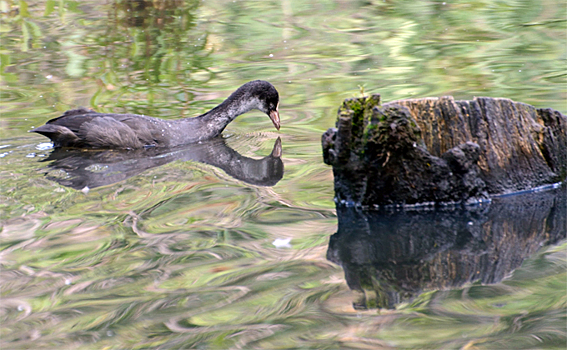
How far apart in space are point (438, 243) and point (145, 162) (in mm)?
3197

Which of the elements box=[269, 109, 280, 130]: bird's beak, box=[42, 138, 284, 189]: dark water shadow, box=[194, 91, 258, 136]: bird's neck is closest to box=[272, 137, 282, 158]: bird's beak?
box=[42, 138, 284, 189]: dark water shadow

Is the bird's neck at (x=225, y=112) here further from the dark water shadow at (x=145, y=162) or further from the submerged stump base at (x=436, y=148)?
the submerged stump base at (x=436, y=148)

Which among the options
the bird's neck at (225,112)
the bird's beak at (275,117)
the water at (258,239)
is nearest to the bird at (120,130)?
the bird's neck at (225,112)

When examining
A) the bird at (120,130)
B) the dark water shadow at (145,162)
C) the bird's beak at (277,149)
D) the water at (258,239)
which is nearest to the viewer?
the water at (258,239)

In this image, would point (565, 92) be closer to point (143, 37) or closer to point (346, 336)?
point (346, 336)

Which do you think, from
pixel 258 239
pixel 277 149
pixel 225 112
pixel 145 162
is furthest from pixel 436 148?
pixel 225 112

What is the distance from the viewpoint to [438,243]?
12.6ft

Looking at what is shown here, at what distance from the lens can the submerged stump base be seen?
4344 mm

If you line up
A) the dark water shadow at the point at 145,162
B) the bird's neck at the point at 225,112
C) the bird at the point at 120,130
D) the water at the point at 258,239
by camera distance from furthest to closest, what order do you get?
the bird's neck at the point at 225,112
the bird at the point at 120,130
the dark water shadow at the point at 145,162
the water at the point at 258,239

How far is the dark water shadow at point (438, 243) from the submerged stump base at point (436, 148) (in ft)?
0.46

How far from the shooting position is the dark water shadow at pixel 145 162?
18.0 feet

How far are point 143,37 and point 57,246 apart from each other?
860cm

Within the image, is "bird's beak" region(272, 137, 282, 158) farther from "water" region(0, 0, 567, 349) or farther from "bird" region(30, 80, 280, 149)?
"bird" region(30, 80, 280, 149)

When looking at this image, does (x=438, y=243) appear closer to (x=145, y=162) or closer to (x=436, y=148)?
(x=436, y=148)
